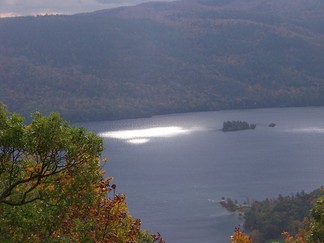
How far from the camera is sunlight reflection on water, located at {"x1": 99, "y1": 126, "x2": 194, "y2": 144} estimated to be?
4776 inches

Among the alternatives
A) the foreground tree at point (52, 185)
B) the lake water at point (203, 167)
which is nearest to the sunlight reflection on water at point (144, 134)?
the lake water at point (203, 167)

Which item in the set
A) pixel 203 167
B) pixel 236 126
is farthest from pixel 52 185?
pixel 236 126

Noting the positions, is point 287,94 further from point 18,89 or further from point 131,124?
point 18,89

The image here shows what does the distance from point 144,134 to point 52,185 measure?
118 meters

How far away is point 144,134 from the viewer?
5074 inches

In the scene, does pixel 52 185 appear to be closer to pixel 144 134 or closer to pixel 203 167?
pixel 203 167

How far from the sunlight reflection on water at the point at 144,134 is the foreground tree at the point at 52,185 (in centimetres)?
10563

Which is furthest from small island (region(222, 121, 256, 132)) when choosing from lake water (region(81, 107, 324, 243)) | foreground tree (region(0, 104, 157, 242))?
foreground tree (region(0, 104, 157, 242))

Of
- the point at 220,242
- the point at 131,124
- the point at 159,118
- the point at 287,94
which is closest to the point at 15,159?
the point at 220,242

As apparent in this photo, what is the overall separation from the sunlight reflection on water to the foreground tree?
105625mm

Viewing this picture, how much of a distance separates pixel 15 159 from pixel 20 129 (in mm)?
781

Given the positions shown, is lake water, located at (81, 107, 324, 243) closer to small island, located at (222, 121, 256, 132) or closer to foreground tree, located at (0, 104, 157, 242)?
small island, located at (222, 121, 256, 132)

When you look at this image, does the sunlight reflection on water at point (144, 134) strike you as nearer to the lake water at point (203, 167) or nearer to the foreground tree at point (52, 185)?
the lake water at point (203, 167)

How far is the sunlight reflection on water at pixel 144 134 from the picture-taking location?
121m
